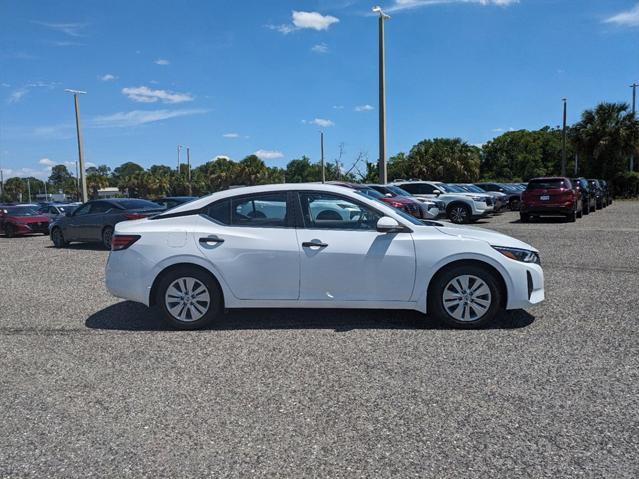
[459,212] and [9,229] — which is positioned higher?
[459,212]

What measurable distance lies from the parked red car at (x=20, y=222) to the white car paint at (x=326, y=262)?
56.2 ft

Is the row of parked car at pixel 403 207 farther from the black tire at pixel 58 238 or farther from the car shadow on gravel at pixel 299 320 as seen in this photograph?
the car shadow on gravel at pixel 299 320

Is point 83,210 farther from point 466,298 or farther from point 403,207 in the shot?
point 466,298

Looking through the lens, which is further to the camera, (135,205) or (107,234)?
(135,205)

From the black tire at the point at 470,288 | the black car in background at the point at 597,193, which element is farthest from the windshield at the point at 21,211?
the black car in background at the point at 597,193

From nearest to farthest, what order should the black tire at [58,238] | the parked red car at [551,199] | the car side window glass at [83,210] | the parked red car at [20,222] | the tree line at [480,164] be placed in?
1. the car side window glass at [83,210]
2. the black tire at [58,238]
3. the parked red car at [551,199]
4. the parked red car at [20,222]
5. the tree line at [480,164]

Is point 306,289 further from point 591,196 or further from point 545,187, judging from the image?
point 591,196

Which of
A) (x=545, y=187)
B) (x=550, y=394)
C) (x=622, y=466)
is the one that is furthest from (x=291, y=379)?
(x=545, y=187)

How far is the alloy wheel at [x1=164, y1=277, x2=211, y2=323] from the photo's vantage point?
5.93 m

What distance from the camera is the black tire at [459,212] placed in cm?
2102

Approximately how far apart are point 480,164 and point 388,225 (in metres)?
71.3

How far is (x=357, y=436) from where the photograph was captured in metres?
3.48

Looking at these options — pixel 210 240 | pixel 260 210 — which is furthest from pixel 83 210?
pixel 260 210

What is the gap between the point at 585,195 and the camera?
23688mm
